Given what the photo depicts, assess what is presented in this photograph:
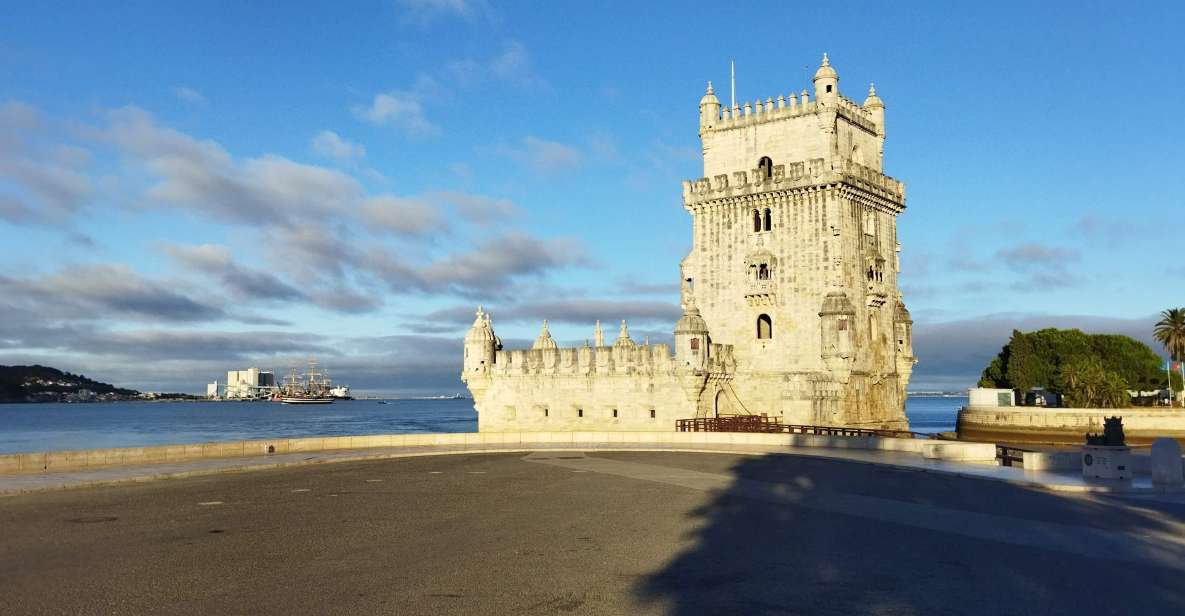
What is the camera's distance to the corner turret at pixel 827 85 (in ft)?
159

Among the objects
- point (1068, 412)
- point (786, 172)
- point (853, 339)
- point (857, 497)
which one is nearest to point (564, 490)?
point (857, 497)

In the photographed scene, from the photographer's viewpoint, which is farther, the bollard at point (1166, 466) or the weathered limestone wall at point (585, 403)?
the weathered limestone wall at point (585, 403)

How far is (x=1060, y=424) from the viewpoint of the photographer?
69.3 metres

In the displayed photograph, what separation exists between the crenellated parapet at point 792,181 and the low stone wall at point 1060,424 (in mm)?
27121

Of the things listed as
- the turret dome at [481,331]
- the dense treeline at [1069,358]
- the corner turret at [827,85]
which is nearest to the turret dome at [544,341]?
the turret dome at [481,331]

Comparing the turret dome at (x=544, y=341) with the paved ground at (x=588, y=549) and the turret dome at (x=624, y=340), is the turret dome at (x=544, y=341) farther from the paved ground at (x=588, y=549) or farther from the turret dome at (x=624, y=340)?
the paved ground at (x=588, y=549)

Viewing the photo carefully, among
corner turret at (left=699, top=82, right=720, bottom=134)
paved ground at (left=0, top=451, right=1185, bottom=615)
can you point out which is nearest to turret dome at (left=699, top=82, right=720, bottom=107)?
corner turret at (left=699, top=82, right=720, bottom=134)

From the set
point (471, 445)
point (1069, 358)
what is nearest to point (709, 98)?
point (471, 445)

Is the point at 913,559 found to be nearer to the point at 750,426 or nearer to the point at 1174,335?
the point at 750,426

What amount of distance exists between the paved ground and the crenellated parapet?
25140 millimetres

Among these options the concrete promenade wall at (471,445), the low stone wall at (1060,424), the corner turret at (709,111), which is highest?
the corner turret at (709,111)

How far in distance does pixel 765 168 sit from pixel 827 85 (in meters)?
5.42

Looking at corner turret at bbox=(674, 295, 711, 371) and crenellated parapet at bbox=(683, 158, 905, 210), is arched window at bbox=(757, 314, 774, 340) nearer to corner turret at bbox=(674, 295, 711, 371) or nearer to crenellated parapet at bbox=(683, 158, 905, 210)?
corner turret at bbox=(674, 295, 711, 371)

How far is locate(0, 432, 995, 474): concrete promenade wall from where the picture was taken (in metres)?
29.0
